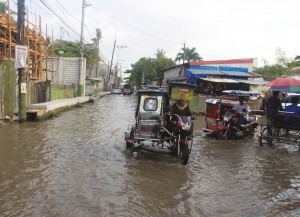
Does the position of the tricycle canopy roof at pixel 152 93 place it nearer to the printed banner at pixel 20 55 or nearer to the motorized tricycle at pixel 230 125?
the motorized tricycle at pixel 230 125

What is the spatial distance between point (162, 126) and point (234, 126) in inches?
171

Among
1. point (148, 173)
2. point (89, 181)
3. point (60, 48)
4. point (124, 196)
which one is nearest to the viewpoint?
point (124, 196)

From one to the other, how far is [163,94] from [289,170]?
12.6 feet

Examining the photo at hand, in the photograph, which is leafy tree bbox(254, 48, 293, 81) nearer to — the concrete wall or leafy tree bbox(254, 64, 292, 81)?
leafy tree bbox(254, 64, 292, 81)

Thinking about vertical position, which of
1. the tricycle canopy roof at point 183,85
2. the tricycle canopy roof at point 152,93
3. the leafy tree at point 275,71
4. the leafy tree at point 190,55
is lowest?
the tricycle canopy roof at point 152,93

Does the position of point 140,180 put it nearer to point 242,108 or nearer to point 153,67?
point 242,108

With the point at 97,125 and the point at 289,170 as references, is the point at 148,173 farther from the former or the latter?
the point at 97,125

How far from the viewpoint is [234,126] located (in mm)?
12734

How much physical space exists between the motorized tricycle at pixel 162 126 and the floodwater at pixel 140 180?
0.37 metres

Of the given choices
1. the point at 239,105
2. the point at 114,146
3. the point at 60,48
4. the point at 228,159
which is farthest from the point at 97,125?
the point at 60,48

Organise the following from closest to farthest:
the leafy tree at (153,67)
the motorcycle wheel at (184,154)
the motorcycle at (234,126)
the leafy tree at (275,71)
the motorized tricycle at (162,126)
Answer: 1. the motorcycle wheel at (184,154)
2. the motorized tricycle at (162,126)
3. the motorcycle at (234,126)
4. the leafy tree at (275,71)
5. the leafy tree at (153,67)

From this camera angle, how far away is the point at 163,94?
10.2m

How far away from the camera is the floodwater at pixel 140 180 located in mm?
5496

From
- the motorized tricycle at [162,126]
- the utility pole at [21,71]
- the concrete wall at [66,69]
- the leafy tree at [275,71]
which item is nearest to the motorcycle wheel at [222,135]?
the motorized tricycle at [162,126]
